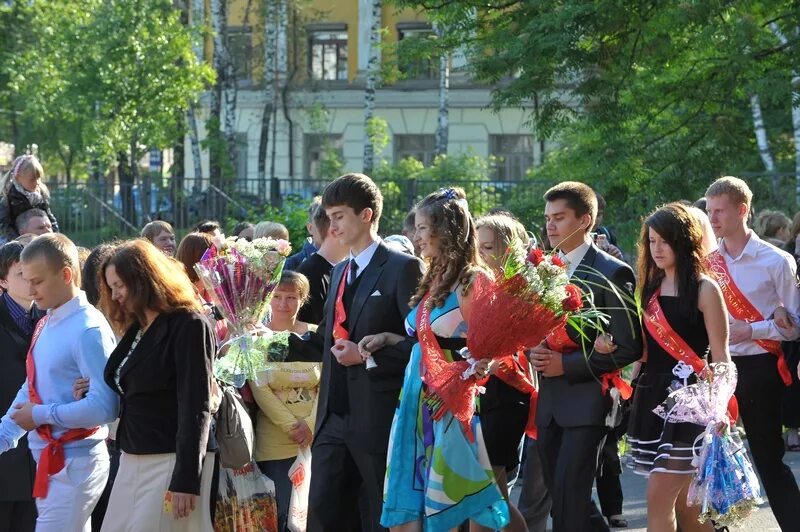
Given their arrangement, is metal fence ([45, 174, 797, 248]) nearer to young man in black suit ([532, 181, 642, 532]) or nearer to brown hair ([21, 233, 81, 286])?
young man in black suit ([532, 181, 642, 532])

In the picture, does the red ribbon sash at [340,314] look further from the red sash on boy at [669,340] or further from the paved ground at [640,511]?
the paved ground at [640,511]

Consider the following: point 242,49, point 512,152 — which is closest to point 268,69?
point 242,49

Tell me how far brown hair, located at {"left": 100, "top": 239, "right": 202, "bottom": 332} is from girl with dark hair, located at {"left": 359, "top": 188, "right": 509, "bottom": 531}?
2.92 feet

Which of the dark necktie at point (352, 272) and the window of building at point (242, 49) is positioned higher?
the window of building at point (242, 49)

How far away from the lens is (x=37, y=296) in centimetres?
610

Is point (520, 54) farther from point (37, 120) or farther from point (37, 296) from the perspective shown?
point (37, 120)

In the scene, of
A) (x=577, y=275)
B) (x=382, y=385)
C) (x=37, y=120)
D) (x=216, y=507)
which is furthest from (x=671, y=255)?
(x=37, y=120)

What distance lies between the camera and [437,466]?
5781 millimetres

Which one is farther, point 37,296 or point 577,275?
point 577,275

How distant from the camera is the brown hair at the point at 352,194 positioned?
20.4 feet

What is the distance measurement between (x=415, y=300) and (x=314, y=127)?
33.2m

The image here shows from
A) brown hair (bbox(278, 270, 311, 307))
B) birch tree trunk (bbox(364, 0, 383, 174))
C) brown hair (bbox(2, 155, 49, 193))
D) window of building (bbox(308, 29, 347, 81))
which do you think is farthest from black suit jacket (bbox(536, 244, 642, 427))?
window of building (bbox(308, 29, 347, 81))

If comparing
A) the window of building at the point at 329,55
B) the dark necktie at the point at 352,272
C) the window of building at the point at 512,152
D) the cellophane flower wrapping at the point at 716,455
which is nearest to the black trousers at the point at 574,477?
the cellophane flower wrapping at the point at 716,455

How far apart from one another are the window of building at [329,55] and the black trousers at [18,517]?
35.5 meters
